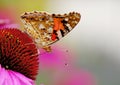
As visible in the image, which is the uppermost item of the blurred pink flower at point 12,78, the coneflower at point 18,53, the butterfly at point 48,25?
the butterfly at point 48,25

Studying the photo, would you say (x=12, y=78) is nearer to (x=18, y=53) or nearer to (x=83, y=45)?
(x=18, y=53)

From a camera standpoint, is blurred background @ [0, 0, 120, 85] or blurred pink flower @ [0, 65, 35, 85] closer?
blurred pink flower @ [0, 65, 35, 85]

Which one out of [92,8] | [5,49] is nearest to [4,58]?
[5,49]

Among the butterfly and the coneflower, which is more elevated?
the butterfly

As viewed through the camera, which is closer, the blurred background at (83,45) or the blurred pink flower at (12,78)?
the blurred pink flower at (12,78)

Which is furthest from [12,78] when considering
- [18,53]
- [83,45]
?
[83,45]

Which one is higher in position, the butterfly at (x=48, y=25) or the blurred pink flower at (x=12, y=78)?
the butterfly at (x=48, y=25)
